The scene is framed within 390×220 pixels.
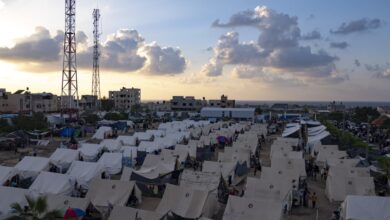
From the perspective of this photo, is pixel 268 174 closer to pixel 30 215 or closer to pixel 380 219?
pixel 380 219

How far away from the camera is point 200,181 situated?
16219 millimetres

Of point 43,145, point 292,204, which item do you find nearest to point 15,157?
point 43,145

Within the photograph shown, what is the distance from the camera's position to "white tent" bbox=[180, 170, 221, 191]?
1598 centimetres

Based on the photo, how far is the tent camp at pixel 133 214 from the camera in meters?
11.2

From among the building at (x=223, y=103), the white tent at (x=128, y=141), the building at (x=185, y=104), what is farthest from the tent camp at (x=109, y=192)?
the building at (x=223, y=103)

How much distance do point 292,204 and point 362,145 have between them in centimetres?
1461

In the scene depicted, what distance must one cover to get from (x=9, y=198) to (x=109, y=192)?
3.38 m

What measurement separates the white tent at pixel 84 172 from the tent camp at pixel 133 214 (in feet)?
20.0

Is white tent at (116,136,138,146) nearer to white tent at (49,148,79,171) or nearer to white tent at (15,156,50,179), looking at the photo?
white tent at (49,148,79,171)

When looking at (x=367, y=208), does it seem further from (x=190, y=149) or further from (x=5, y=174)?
(x=190, y=149)

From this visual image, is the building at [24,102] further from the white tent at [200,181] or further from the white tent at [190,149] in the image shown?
the white tent at [200,181]

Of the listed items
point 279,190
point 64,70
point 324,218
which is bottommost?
point 324,218

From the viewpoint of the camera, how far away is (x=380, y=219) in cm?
→ 1239

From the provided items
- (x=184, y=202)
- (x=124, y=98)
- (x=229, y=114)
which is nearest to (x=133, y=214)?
(x=184, y=202)
